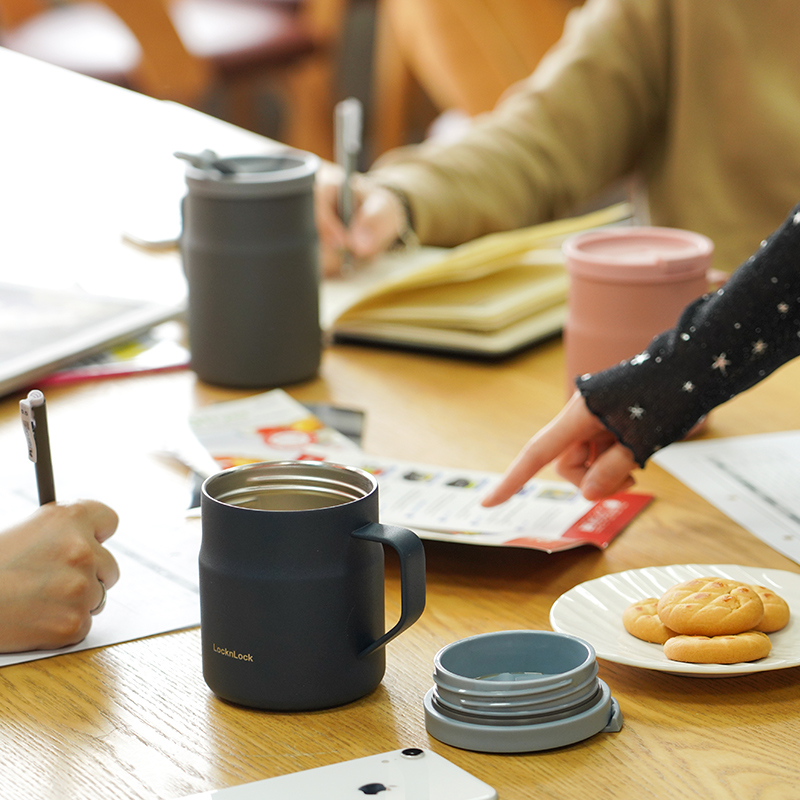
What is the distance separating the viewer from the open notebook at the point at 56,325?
99 centimetres

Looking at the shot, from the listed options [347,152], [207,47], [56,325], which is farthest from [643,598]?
[207,47]

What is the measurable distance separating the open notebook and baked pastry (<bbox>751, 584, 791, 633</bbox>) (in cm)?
65

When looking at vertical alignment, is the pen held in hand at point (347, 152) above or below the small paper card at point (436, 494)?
above

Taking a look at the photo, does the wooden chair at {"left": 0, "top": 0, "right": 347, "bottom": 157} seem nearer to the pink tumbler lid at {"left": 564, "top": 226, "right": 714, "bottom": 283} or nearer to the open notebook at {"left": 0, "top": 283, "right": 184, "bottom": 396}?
the open notebook at {"left": 0, "top": 283, "right": 184, "bottom": 396}

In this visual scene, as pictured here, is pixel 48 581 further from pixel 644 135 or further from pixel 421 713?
pixel 644 135

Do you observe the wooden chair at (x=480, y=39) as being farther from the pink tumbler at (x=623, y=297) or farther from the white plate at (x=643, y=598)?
the white plate at (x=643, y=598)

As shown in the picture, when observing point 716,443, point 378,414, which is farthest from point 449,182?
point 716,443

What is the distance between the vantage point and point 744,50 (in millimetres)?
1393

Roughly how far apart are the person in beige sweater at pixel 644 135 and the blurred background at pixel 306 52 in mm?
1080

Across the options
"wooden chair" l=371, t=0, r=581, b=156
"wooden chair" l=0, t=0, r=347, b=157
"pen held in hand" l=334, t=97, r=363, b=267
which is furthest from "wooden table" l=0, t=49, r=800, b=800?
"wooden chair" l=0, t=0, r=347, b=157

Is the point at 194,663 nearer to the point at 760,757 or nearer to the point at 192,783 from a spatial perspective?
the point at 192,783

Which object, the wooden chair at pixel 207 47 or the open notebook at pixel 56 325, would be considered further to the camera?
the wooden chair at pixel 207 47

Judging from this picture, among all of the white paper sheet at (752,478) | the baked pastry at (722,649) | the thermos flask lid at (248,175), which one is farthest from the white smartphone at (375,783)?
the thermos flask lid at (248,175)

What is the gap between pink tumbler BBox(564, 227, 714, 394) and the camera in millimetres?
836
